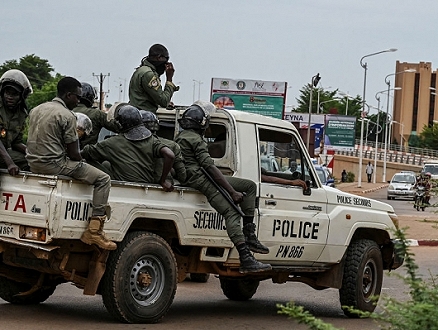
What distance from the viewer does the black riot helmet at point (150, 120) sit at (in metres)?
10.1

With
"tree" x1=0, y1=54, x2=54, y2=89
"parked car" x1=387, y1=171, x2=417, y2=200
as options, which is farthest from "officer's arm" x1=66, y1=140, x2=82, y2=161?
"tree" x1=0, y1=54, x2=54, y2=89

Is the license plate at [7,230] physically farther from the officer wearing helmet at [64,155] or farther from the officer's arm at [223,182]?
the officer's arm at [223,182]

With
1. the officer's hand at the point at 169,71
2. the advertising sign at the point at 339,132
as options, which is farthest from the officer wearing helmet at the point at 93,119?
the advertising sign at the point at 339,132

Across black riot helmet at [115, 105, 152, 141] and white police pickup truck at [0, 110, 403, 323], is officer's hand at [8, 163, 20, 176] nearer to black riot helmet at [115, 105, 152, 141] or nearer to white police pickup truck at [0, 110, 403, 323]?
white police pickup truck at [0, 110, 403, 323]

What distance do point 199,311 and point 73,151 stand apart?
2.86 meters

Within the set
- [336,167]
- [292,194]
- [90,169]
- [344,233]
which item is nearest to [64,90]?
[90,169]

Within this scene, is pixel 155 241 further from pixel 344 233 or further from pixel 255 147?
pixel 344 233

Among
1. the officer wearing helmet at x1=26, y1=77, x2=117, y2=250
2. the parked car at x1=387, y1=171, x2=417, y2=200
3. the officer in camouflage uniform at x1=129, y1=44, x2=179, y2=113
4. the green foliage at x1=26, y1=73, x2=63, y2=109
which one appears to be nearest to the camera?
the officer wearing helmet at x1=26, y1=77, x2=117, y2=250

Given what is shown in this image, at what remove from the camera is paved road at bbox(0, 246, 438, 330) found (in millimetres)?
9492

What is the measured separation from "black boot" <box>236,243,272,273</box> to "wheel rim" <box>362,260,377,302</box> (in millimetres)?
2084

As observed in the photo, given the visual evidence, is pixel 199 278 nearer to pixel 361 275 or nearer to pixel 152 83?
pixel 361 275

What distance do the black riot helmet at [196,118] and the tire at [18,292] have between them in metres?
2.21

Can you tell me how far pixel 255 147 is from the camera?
415 inches

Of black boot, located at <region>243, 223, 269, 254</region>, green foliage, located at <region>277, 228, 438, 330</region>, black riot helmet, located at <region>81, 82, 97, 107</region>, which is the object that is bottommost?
black boot, located at <region>243, 223, 269, 254</region>
